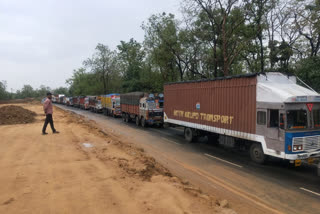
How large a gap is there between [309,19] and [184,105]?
1222cm

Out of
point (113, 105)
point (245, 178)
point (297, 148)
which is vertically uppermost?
point (113, 105)

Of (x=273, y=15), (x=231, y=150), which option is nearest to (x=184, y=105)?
(x=231, y=150)

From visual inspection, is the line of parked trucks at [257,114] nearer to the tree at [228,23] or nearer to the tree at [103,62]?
the tree at [228,23]

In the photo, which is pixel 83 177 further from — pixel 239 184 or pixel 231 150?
pixel 231 150

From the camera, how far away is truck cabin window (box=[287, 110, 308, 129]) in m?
8.27

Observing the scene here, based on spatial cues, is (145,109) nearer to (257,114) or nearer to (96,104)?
(257,114)

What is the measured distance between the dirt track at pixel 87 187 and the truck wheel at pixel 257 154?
442 cm

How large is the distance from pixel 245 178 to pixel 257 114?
8.68 ft

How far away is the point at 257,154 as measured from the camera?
376 inches

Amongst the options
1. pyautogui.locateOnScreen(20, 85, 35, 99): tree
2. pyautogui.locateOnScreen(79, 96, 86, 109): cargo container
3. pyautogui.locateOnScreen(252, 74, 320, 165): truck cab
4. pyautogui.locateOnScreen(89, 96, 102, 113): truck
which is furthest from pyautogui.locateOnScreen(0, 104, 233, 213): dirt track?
pyautogui.locateOnScreen(20, 85, 35, 99): tree

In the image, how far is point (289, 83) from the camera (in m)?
9.80

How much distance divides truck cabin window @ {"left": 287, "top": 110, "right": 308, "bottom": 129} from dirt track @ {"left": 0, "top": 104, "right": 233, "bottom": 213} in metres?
4.49

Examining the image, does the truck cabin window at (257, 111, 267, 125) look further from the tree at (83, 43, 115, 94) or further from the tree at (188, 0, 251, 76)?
the tree at (83, 43, 115, 94)

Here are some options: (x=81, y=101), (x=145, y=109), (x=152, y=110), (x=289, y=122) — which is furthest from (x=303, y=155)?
→ (x=81, y=101)
